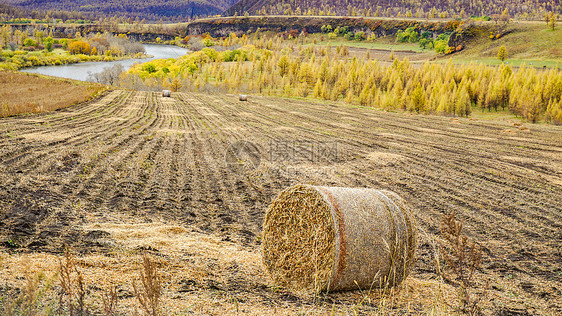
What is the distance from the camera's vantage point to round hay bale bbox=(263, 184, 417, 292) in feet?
19.0

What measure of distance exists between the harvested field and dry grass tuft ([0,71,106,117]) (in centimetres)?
274

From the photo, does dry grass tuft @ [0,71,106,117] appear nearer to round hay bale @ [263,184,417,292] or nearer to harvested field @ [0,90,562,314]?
harvested field @ [0,90,562,314]

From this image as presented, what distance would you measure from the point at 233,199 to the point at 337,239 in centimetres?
722

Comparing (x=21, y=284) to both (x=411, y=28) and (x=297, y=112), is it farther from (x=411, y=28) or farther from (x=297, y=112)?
(x=411, y=28)

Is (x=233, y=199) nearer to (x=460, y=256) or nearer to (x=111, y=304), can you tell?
(x=111, y=304)

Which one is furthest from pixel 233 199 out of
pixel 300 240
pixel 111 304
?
pixel 111 304

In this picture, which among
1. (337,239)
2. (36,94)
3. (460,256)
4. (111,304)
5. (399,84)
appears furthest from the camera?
(399,84)

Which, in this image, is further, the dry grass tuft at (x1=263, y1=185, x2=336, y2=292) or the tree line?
the tree line

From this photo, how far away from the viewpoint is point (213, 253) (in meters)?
7.70

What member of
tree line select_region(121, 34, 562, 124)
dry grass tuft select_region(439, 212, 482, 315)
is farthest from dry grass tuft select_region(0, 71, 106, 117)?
dry grass tuft select_region(439, 212, 482, 315)

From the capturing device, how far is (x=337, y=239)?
5691 mm

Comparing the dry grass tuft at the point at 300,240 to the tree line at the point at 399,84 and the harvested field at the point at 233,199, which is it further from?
the tree line at the point at 399,84

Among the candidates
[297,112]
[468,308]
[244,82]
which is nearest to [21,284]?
[468,308]

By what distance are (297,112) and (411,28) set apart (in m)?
161
